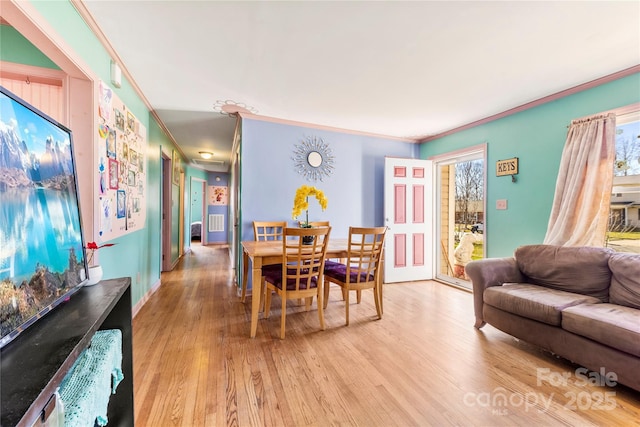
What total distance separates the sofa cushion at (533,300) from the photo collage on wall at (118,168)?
3.24 m

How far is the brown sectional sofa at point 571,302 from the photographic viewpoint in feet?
5.31

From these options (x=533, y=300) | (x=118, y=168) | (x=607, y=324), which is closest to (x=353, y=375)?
(x=533, y=300)

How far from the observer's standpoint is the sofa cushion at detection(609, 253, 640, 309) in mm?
1904

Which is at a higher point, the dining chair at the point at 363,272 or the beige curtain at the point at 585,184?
the beige curtain at the point at 585,184

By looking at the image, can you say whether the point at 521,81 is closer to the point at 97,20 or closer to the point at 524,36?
the point at 524,36

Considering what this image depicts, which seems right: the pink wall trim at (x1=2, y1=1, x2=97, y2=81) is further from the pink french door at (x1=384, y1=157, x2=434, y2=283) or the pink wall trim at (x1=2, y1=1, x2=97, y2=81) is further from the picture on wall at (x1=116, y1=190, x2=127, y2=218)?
the pink french door at (x1=384, y1=157, x2=434, y2=283)

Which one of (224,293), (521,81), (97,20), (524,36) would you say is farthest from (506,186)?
(97,20)

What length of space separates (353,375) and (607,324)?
163 centimetres

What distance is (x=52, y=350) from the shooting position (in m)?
0.62

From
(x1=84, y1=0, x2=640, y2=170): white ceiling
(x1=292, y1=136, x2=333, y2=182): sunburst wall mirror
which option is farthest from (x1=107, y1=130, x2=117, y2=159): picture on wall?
(x1=292, y1=136, x2=333, y2=182): sunburst wall mirror

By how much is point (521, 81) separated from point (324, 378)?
10.3 feet

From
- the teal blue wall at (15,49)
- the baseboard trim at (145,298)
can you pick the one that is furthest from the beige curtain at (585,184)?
the teal blue wall at (15,49)

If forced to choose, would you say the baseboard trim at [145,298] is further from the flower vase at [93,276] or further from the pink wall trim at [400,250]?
the pink wall trim at [400,250]

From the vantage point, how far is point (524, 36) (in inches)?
73.5
